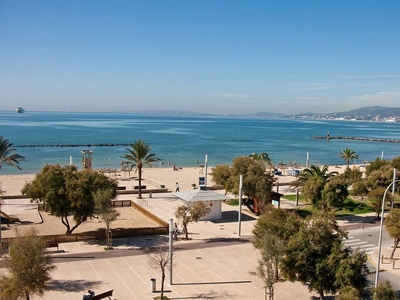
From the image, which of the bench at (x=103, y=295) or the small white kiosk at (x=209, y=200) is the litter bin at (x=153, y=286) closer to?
the bench at (x=103, y=295)

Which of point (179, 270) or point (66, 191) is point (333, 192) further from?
point (66, 191)

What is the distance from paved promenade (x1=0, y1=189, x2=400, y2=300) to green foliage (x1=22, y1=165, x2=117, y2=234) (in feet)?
7.48

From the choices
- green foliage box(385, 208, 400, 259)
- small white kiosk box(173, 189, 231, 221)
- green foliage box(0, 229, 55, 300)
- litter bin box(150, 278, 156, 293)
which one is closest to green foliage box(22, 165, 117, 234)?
small white kiosk box(173, 189, 231, 221)

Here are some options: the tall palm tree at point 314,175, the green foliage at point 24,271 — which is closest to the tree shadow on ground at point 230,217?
the tall palm tree at point 314,175

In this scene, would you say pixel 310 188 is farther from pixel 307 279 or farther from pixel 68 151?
pixel 68 151

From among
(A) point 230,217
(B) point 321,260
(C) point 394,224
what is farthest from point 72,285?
(A) point 230,217

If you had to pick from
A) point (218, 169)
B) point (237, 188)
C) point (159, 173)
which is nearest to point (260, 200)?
point (237, 188)

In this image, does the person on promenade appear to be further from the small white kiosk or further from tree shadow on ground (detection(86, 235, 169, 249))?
the small white kiosk

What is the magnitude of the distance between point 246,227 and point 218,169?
29.3ft

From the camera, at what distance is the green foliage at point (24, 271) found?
1496cm

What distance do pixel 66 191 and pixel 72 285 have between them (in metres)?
8.73

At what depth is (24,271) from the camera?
50.0 feet

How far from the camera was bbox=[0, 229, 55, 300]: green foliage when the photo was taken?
1496cm

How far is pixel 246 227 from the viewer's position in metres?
31.5
